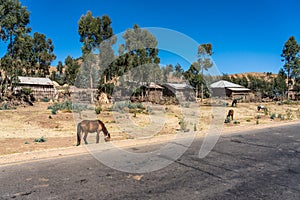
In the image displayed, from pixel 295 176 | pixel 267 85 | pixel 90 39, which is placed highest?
pixel 90 39

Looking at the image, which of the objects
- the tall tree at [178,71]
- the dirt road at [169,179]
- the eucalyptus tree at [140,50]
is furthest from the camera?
the tall tree at [178,71]

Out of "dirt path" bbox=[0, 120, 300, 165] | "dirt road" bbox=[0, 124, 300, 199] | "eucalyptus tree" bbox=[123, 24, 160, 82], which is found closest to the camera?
"dirt road" bbox=[0, 124, 300, 199]

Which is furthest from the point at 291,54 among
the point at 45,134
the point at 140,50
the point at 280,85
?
the point at 45,134

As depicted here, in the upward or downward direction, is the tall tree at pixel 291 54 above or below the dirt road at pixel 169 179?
above

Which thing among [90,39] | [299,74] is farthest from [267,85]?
[90,39]

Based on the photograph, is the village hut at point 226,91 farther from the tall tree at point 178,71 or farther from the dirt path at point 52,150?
the dirt path at point 52,150

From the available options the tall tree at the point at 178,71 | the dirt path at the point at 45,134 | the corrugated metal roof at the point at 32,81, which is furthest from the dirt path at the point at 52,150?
the tall tree at the point at 178,71

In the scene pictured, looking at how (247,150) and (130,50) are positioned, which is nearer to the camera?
(247,150)

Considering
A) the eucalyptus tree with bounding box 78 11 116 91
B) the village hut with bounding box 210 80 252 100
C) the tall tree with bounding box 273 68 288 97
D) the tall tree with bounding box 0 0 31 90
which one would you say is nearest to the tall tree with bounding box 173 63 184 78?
the village hut with bounding box 210 80 252 100

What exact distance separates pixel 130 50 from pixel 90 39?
5.97 m

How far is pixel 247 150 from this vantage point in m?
9.08

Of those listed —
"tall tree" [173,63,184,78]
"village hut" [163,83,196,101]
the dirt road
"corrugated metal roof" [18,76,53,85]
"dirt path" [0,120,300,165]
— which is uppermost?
"tall tree" [173,63,184,78]

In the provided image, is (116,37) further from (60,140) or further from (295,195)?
(295,195)

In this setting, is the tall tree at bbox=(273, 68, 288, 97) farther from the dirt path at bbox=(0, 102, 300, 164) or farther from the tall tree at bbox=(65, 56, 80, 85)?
the dirt path at bbox=(0, 102, 300, 164)
